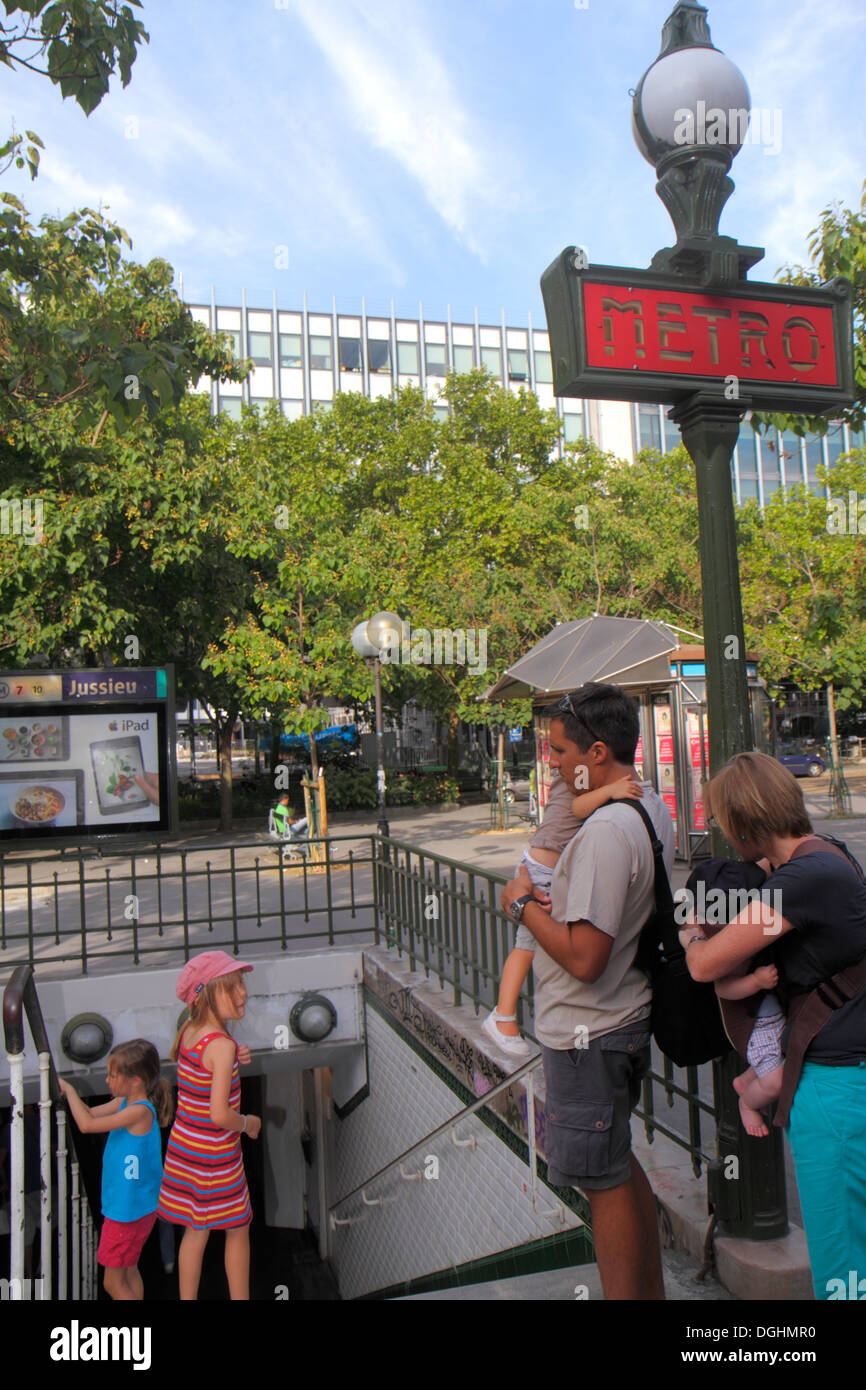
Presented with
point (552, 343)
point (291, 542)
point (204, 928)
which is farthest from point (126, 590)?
point (552, 343)

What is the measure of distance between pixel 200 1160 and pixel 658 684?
870 cm

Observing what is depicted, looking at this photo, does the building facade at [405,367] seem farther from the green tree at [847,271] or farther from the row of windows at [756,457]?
the green tree at [847,271]

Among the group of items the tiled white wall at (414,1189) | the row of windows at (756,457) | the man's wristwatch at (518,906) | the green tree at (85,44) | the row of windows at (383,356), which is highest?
the row of windows at (383,356)

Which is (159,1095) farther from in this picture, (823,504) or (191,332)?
(823,504)

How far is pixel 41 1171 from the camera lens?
13.0ft

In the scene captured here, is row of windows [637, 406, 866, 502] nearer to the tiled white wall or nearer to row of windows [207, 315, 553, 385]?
row of windows [207, 315, 553, 385]

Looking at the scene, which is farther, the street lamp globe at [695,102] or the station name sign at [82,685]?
the station name sign at [82,685]

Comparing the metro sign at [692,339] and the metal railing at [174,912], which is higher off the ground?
the metro sign at [692,339]

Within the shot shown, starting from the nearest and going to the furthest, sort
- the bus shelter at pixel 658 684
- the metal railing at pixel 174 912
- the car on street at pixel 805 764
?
1. the metal railing at pixel 174 912
2. the bus shelter at pixel 658 684
3. the car on street at pixel 805 764

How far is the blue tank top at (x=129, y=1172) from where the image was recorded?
4832 millimetres

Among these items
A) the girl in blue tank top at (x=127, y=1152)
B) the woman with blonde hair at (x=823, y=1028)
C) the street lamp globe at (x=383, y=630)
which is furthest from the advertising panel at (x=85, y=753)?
the woman with blonde hair at (x=823, y=1028)

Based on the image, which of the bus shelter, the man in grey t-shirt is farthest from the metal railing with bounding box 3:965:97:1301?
the bus shelter

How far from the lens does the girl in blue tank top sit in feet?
15.9

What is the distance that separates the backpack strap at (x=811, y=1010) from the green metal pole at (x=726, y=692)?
0.68 meters
